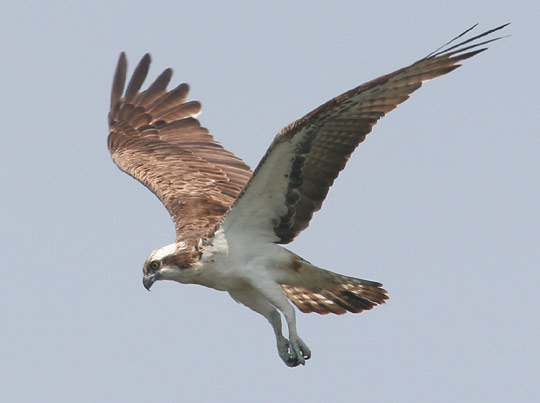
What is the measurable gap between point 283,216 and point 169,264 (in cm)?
119

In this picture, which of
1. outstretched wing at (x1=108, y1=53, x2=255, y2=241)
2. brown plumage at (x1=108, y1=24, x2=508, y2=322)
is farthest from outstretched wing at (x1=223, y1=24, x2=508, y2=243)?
outstretched wing at (x1=108, y1=53, x2=255, y2=241)

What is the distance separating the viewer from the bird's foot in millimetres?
10664

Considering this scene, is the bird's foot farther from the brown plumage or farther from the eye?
the eye

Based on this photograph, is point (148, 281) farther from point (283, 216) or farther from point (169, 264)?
point (283, 216)

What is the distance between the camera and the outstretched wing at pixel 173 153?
12375mm

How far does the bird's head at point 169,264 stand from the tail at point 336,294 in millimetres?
1257

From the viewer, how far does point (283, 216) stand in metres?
10.9

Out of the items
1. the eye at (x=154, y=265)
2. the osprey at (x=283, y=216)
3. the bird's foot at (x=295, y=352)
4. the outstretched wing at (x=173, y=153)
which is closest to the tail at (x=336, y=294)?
the osprey at (x=283, y=216)

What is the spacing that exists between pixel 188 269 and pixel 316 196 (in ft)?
4.56

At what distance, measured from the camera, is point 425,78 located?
9.95 metres

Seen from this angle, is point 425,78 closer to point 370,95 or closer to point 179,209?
point 370,95

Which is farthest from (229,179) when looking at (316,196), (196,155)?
(316,196)

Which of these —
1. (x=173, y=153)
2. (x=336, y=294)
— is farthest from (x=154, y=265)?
(x=173, y=153)

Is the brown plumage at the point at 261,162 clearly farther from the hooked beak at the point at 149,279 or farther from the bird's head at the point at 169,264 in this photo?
the hooked beak at the point at 149,279
